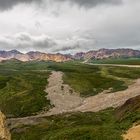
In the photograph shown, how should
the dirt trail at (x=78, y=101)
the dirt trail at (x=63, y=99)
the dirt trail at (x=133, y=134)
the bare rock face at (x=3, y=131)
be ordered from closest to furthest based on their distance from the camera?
1. the bare rock face at (x=3, y=131)
2. the dirt trail at (x=133, y=134)
3. the dirt trail at (x=78, y=101)
4. the dirt trail at (x=63, y=99)

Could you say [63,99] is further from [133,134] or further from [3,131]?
[3,131]

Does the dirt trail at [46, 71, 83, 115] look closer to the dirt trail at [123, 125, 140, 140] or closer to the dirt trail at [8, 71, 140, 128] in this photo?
the dirt trail at [8, 71, 140, 128]

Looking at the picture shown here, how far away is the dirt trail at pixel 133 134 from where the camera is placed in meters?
45.5

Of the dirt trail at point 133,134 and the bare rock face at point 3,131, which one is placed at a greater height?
the bare rock face at point 3,131

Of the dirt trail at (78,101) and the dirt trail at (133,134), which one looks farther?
the dirt trail at (78,101)

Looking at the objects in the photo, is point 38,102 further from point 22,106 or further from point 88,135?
point 88,135

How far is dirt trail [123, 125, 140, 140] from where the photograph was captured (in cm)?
4555

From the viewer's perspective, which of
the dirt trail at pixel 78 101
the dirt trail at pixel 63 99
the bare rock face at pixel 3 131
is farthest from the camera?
the dirt trail at pixel 63 99

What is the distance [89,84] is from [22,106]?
2237 inches

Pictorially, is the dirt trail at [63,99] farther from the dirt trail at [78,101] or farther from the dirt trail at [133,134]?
the dirt trail at [133,134]

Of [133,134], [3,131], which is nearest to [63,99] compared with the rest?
[133,134]

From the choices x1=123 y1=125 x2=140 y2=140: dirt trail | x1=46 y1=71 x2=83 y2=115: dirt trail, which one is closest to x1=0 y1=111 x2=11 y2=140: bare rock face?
x1=123 y1=125 x2=140 y2=140: dirt trail

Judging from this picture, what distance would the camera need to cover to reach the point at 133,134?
154 ft

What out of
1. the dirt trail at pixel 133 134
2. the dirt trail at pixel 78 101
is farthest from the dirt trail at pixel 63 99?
the dirt trail at pixel 133 134
